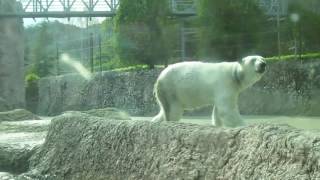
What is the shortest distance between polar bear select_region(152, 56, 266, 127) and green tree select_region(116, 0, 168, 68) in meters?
16.2

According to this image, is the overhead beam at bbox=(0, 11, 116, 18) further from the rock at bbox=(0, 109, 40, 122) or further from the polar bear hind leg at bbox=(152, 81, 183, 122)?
the polar bear hind leg at bbox=(152, 81, 183, 122)

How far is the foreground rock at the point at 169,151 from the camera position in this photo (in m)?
4.28

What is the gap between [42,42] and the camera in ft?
126

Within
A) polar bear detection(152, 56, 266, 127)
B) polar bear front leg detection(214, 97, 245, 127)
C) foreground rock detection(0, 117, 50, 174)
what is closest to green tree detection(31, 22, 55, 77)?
foreground rock detection(0, 117, 50, 174)

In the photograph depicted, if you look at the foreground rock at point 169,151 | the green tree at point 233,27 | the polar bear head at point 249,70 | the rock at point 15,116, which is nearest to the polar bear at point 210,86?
the polar bear head at point 249,70

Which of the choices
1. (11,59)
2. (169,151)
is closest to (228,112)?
(169,151)

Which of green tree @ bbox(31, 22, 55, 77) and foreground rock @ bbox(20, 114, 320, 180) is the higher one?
green tree @ bbox(31, 22, 55, 77)

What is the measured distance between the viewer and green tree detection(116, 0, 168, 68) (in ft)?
81.8

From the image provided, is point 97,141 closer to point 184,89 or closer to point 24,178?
point 24,178

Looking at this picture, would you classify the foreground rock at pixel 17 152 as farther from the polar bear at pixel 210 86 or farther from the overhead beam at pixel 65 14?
the overhead beam at pixel 65 14

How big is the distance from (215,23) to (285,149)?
646 inches

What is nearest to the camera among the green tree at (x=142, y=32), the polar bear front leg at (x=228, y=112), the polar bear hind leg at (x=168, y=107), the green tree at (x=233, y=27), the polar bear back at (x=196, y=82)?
the polar bear front leg at (x=228, y=112)

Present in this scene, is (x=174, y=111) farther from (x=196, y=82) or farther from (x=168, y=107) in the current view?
(x=196, y=82)

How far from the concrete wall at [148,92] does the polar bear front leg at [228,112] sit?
798 centimetres
